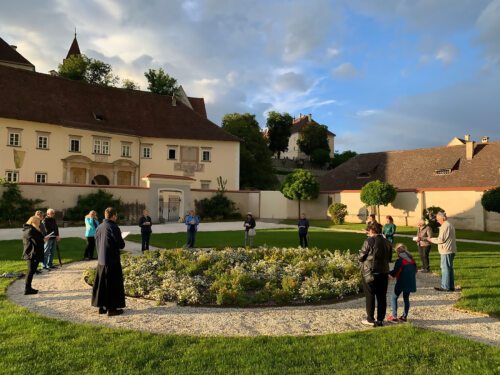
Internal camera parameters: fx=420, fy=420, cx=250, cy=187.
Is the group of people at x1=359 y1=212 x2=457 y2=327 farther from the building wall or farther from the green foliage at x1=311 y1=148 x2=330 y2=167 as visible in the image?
the green foliage at x1=311 y1=148 x2=330 y2=167

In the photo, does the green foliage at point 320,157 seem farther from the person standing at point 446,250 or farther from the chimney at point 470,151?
the person standing at point 446,250

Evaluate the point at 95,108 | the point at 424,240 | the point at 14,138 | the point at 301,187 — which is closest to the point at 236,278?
the point at 424,240

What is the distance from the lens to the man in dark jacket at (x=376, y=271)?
22.3 feet

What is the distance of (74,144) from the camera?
118 feet

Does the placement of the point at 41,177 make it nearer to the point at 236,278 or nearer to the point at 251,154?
the point at 251,154

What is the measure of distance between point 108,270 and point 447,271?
23.7 feet

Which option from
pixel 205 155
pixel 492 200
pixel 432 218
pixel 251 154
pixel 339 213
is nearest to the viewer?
pixel 492 200

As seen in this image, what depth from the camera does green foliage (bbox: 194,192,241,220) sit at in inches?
1337

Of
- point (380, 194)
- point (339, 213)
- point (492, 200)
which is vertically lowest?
point (339, 213)

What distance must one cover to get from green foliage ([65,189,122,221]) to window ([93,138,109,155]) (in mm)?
9469

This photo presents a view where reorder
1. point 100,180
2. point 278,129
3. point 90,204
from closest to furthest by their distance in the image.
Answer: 1. point 90,204
2. point 100,180
3. point 278,129

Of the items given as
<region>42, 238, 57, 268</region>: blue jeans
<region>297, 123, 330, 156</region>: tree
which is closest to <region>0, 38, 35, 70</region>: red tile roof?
<region>42, 238, 57, 268</region>: blue jeans

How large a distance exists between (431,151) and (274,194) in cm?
1448

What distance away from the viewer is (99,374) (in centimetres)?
473
